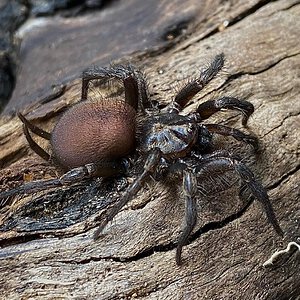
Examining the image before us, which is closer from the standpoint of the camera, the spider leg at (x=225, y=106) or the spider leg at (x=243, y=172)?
the spider leg at (x=243, y=172)

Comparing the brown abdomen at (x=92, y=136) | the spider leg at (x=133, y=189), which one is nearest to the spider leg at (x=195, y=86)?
the brown abdomen at (x=92, y=136)

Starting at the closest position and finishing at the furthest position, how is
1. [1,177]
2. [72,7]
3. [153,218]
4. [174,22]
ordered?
[153,218]
[1,177]
[174,22]
[72,7]

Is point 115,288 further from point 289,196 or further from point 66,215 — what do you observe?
point 289,196

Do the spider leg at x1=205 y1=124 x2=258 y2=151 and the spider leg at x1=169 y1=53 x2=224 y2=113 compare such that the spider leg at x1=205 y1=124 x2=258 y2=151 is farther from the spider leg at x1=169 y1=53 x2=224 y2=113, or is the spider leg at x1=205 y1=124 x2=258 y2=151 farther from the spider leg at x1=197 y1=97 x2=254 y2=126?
the spider leg at x1=169 y1=53 x2=224 y2=113

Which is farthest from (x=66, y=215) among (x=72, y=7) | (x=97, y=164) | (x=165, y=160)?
(x=72, y=7)

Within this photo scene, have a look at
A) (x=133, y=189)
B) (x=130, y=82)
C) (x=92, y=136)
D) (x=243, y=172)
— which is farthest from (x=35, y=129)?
(x=243, y=172)

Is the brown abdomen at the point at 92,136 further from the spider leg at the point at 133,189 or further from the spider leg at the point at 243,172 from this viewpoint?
the spider leg at the point at 243,172

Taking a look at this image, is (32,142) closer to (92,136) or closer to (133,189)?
(92,136)

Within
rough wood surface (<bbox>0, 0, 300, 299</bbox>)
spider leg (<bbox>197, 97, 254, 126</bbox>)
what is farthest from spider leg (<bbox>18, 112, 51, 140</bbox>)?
spider leg (<bbox>197, 97, 254, 126</bbox>)
